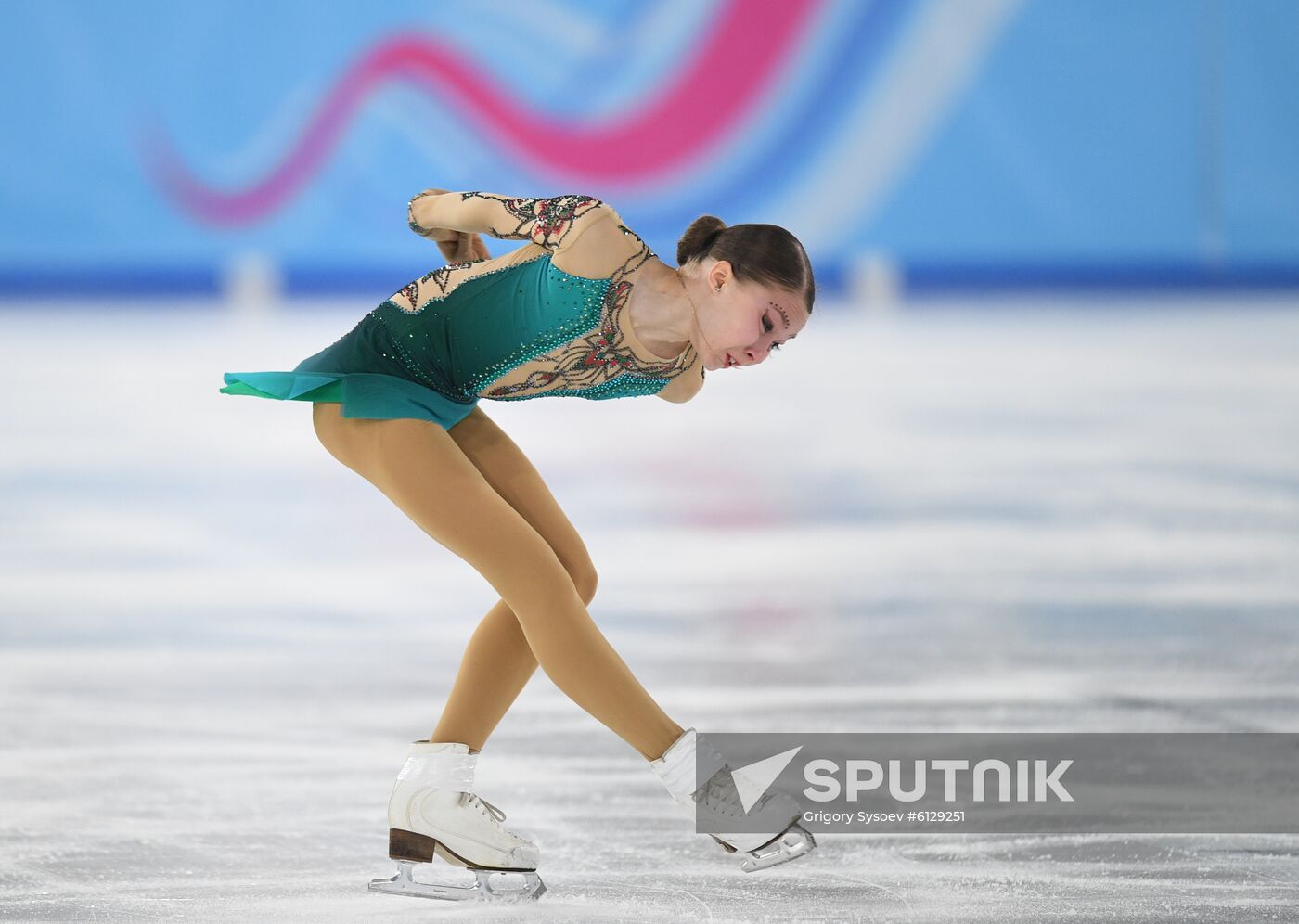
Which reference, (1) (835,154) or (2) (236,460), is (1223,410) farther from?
(1) (835,154)

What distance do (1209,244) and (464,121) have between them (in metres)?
5.54

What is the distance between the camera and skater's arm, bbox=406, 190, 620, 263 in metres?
2.53

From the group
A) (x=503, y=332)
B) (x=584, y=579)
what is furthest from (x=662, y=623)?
(x=503, y=332)

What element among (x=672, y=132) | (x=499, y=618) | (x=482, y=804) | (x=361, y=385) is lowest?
(x=482, y=804)

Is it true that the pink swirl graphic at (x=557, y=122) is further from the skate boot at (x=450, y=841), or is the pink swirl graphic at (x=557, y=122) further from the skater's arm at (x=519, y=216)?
the skate boot at (x=450, y=841)

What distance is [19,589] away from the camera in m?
4.64

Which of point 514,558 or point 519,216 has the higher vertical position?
point 519,216

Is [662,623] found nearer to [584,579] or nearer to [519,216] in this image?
[584,579]

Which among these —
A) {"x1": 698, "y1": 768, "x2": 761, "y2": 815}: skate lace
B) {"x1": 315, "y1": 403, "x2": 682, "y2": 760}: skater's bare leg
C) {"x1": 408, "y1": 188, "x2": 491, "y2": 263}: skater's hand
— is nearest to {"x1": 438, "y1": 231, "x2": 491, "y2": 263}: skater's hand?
{"x1": 408, "y1": 188, "x2": 491, "y2": 263}: skater's hand

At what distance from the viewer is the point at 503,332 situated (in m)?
2.60

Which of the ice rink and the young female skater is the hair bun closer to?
the young female skater

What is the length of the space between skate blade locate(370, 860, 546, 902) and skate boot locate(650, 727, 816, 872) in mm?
285

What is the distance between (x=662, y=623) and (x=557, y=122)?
361 inches

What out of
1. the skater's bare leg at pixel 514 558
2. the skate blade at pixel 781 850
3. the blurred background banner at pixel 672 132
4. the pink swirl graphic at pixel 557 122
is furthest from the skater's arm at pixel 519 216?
the pink swirl graphic at pixel 557 122
